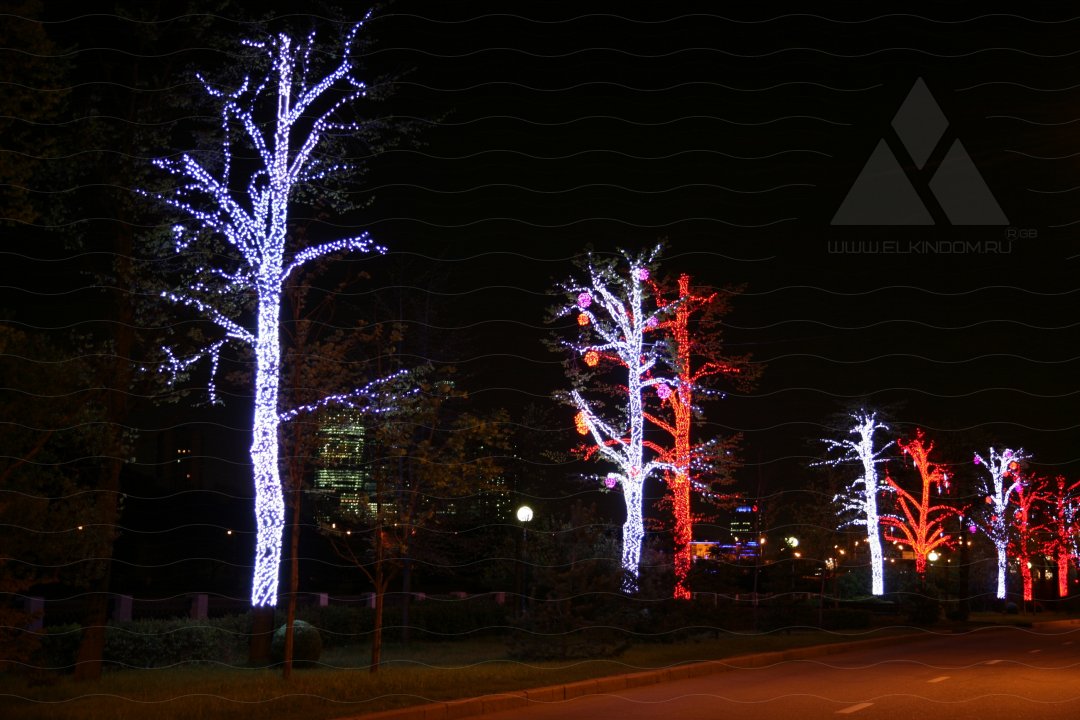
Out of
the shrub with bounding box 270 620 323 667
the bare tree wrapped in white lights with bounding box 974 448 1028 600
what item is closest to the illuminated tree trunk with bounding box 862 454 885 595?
the bare tree wrapped in white lights with bounding box 974 448 1028 600

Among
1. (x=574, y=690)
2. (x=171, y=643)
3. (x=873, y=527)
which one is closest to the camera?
(x=574, y=690)

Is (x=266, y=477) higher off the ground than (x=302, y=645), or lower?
higher

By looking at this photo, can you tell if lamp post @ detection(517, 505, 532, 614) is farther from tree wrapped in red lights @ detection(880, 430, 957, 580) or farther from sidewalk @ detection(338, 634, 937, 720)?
tree wrapped in red lights @ detection(880, 430, 957, 580)

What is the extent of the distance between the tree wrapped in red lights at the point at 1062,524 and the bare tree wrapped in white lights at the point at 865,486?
34.2ft

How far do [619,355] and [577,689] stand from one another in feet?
44.2

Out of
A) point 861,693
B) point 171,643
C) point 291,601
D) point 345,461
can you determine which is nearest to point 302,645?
point 171,643

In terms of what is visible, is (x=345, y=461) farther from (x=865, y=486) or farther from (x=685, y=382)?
(x=865, y=486)

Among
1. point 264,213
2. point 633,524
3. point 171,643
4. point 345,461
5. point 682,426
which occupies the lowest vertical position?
point 171,643

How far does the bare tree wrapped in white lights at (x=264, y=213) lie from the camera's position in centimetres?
1426

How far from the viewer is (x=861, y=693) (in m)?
12.6

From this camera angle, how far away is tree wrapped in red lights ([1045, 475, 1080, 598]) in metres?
50.2

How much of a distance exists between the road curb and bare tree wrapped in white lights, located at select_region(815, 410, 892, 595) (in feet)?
70.3

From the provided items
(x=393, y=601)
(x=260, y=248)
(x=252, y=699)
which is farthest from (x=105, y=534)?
(x=393, y=601)

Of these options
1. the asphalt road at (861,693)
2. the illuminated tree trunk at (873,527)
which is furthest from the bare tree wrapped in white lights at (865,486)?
the asphalt road at (861,693)
